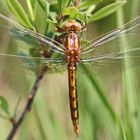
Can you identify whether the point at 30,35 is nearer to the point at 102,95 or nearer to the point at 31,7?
the point at 31,7

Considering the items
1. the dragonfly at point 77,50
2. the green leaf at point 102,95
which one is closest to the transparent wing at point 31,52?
the dragonfly at point 77,50

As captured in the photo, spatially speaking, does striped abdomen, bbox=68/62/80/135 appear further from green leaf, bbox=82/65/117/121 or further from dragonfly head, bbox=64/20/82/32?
dragonfly head, bbox=64/20/82/32

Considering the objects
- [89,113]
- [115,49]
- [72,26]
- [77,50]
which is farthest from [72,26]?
[89,113]

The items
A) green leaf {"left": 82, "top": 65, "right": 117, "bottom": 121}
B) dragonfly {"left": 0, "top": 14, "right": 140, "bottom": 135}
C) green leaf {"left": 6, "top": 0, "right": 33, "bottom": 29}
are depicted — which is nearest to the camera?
green leaf {"left": 6, "top": 0, "right": 33, "bottom": 29}

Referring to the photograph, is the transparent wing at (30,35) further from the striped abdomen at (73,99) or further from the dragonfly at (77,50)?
the striped abdomen at (73,99)

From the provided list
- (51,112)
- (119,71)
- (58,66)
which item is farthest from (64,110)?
(58,66)

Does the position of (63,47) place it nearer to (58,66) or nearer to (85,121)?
(58,66)

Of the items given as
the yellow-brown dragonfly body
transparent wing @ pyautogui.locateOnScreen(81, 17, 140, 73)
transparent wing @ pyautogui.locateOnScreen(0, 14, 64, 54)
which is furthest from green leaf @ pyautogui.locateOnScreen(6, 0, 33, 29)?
transparent wing @ pyautogui.locateOnScreen(81, 17, 140, 73)
